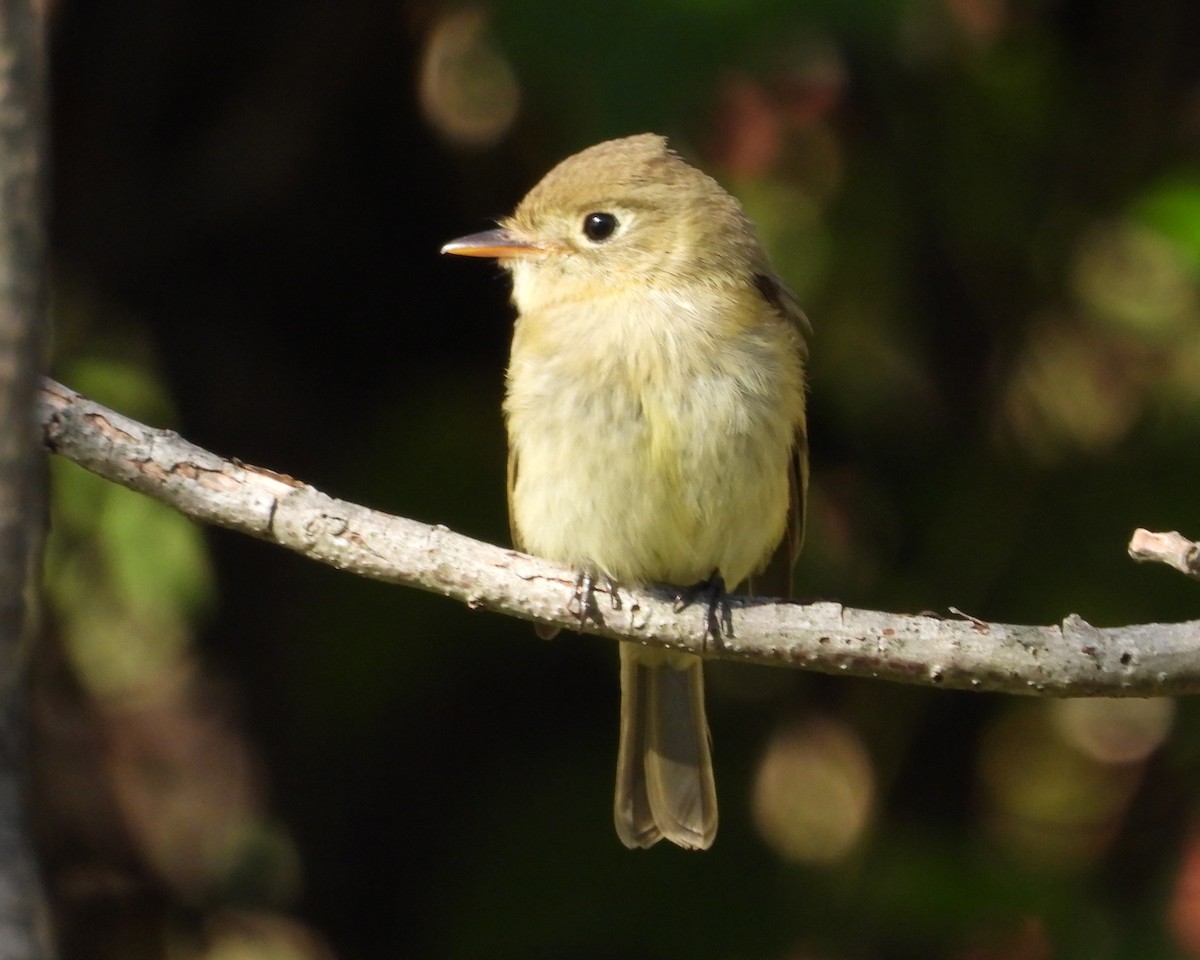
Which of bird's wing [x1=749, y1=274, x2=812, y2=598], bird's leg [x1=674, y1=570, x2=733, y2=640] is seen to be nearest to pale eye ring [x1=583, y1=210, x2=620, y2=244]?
bird's wing [x1=749, y1=274, x2=812, y2=598]

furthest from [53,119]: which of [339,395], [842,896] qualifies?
[842,896]

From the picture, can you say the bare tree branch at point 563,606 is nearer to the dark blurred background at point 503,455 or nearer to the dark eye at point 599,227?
the dark eye at point 599,227

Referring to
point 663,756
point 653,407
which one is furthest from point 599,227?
Result: point 663,756

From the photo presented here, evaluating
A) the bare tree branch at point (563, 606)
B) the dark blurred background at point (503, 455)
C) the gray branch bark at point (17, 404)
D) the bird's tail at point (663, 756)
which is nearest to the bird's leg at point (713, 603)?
the bare tree branch at point (563, 606)

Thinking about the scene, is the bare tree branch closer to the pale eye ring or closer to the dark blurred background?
the pale eye ring

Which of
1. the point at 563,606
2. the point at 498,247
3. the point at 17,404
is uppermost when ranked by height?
the point at 498,247

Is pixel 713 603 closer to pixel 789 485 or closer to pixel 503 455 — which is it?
pixel 789 485

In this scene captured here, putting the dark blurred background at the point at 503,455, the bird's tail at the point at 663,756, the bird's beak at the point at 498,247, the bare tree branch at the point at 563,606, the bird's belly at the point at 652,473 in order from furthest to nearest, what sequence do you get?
the dark blurred background at the point at 503,455 → the bird's tail at the point at 663,756 → the bird's beak at the point at 498,247 → the bird's belly at the point at 652,473 → the bare tree branch at the point at 563,606
